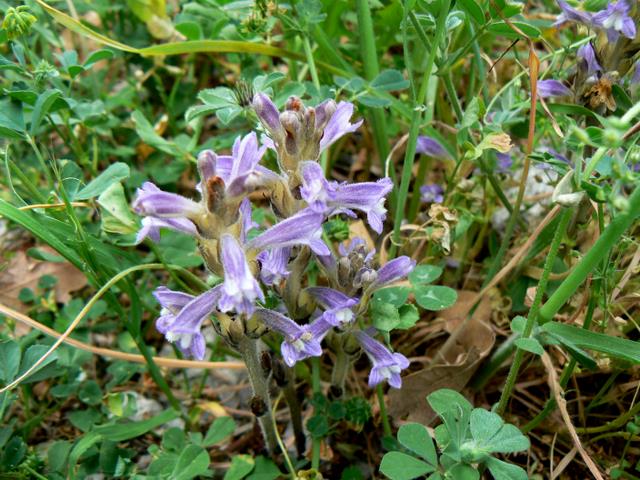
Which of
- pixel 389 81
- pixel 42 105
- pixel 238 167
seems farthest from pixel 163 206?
pixel 389 81

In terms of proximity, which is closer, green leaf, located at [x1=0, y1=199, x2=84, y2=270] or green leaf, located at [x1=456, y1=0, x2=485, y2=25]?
green leaf, located at [x1=0, y1=199, x2=84, y2=270]

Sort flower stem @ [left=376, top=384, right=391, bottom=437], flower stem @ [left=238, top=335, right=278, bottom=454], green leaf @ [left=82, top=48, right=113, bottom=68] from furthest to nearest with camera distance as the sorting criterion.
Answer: green leaf @ [left=82, top=48, right=113, bottom=68]
flower stem @ [left=376, top=384, right=391, bottom=437]
flower stem @ [left=238, top=335, right=278, bottom=454]

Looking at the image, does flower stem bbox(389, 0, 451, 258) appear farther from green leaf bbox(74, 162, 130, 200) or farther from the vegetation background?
green leaf bbox(74, 162, 130, 200)

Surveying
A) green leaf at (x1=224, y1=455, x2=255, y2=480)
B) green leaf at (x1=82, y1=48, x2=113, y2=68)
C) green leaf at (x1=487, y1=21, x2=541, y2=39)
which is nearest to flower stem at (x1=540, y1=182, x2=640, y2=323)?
green leaf at (x1=487, y1=21, x2=541, y2=39)

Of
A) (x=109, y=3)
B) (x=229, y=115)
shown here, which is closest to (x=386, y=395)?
(x=229, y=115)

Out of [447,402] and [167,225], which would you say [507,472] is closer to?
[447,402]

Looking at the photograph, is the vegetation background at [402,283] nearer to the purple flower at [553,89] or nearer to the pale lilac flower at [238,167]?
the purple flower at [553,89]

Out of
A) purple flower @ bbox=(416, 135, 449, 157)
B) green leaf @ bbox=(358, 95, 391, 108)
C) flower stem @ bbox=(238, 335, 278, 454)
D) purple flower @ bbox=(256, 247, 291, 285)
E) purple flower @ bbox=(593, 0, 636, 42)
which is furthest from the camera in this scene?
purple flower @ bbox=(416, 135, 449, 157)

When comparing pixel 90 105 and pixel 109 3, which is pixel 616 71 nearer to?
pixel 90 105
